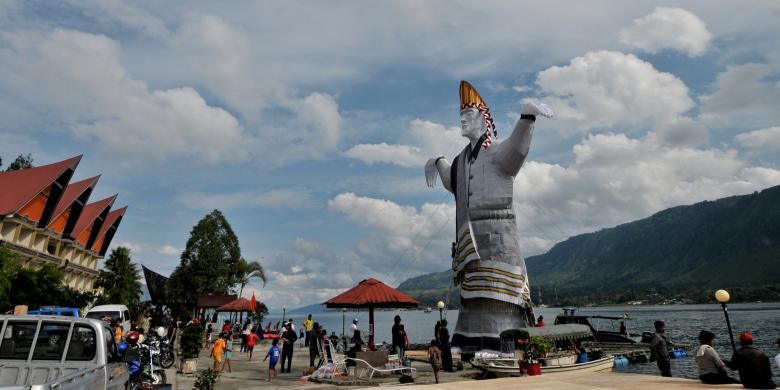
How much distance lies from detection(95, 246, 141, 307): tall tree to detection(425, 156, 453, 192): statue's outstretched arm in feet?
100

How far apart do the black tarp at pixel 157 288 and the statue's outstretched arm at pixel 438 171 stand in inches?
1341

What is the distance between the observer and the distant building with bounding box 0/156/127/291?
32.7 metres

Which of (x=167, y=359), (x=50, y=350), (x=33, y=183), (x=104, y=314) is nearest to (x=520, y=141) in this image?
(x=167, y=359)

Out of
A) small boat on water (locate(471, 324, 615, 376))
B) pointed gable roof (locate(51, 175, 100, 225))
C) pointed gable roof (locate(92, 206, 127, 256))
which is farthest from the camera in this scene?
pointed gable roof (locate(92, 206, 127, 256))

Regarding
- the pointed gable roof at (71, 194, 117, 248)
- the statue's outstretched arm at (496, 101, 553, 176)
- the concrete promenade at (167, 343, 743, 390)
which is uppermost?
the pointed gable roof at (71, 194, 117, 248)

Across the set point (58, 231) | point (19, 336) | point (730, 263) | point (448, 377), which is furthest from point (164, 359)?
point (730, 263)

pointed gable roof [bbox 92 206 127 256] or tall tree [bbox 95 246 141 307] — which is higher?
pointed gable roof [bbox 92 206 127 256]

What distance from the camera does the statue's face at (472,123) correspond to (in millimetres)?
22391

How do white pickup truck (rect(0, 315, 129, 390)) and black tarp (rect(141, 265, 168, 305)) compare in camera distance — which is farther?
black tarp (rect(141, 265, 168, 305))

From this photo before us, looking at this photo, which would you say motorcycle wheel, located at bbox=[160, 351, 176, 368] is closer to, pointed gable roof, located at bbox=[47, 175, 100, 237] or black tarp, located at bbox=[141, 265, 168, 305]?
pointed gable roof, located at bbox=[47, 175, 100, 237]

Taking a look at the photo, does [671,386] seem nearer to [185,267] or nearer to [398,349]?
[398,349]

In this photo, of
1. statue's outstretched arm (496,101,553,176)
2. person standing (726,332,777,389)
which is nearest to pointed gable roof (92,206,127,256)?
statue's outstretched arm (496,101,553,176)

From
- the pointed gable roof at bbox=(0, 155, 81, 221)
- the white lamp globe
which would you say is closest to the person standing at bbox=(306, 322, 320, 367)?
the white lamp globe

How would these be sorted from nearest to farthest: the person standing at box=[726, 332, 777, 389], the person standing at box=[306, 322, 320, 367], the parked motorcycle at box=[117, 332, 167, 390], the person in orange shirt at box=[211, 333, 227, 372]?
the person standing at box=[726, 332, 777, 389]
the parked motorcycle at box=[117, 332, 167, 390]
the person in orange shirt at box=[211, 333, 227, 372]
the person standing at box=[306, 322, 320, 367]
